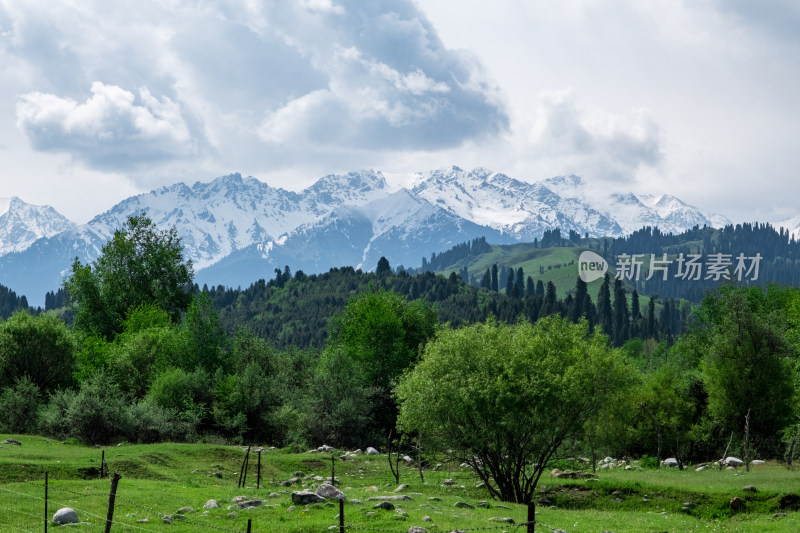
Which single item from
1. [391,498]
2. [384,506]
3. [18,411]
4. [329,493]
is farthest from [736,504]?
[18,411]

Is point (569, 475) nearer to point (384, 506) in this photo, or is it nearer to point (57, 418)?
point (384, 506)

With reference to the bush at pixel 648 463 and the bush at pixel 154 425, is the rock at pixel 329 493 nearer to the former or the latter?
the bush at pixel 154 425

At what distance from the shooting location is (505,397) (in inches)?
1660

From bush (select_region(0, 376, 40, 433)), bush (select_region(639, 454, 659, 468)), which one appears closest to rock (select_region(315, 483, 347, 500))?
bush (select_region(639, 454, 659, 468))

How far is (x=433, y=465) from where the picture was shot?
59875 millimetres

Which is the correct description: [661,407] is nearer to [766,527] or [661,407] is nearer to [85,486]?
[766,527]

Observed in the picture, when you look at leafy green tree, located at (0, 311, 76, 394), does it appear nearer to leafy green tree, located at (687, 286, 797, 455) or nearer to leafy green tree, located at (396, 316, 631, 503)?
leafy green tree, located at (396, 316, 631, 503)

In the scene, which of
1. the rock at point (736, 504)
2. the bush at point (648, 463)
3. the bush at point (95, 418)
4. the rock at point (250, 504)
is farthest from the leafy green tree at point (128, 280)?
the rock at point (736, 504)

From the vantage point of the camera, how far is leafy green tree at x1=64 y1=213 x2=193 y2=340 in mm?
98625

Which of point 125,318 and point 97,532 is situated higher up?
point 125,318

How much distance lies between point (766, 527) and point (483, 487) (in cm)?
1963

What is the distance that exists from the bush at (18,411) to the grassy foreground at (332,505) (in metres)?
13.2

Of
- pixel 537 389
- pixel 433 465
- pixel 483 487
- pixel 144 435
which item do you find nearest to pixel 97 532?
pixel 537 389

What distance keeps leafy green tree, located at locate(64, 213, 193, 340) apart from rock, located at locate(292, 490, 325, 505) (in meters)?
67.9
